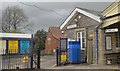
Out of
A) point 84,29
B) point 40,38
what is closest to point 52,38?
point 40,38

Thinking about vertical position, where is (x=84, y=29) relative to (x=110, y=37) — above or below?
above

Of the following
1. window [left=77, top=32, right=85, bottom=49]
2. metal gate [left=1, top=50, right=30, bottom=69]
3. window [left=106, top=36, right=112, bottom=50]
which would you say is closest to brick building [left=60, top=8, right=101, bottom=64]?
window [left=77, top=32, right=85, bottom=49]

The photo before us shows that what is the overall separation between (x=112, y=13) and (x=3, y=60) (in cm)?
937

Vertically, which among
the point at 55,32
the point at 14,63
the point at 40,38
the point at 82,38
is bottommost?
the point at 14,63

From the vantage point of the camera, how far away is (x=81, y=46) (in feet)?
75.4

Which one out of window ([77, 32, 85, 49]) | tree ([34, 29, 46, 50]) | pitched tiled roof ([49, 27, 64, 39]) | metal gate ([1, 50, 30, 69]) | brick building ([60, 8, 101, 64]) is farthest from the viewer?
tree ([34, 29, 46, 50])

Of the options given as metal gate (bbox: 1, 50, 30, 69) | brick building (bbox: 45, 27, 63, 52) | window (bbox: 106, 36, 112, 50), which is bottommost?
metal gate (bbox: 1, 50, 30, 69)

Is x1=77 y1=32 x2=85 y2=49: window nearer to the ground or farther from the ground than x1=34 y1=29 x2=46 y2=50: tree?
nearer to the ground

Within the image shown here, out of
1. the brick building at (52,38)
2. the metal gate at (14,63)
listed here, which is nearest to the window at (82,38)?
the metal gate at (14,63)

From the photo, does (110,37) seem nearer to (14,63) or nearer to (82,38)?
(82,38)

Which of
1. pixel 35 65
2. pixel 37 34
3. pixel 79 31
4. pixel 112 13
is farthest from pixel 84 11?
pixel 37 34

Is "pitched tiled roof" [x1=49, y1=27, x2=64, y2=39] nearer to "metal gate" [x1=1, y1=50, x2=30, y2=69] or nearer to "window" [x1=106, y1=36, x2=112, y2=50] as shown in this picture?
"window" [x1=106, y1=36, x2=112, y2=50]

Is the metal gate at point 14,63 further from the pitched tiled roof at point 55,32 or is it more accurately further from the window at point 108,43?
the pitched tiled roof at point 55,32

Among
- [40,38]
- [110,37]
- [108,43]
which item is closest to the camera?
[108,43]
